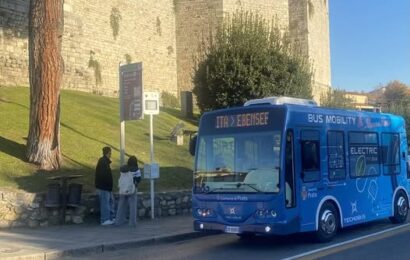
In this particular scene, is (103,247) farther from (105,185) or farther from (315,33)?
(315,33)

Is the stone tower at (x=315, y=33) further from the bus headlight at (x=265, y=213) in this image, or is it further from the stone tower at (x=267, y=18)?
the bus headlight at (x=265, y=213)

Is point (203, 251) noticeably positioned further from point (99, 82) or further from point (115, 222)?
point (99, 82)

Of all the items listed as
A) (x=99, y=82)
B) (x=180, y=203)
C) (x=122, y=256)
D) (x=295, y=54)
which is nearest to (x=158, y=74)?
(x=99, y=82)

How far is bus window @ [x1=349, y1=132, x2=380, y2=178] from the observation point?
12.5 m

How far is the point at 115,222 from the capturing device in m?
13.7

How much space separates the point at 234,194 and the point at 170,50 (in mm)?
32699

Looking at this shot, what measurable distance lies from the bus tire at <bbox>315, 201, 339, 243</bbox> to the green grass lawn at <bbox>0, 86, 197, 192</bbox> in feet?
19.5

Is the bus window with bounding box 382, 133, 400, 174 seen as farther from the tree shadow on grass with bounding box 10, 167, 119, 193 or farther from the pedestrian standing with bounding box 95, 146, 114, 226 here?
the tree shadow on grass with bounding box 10, 167, 119, 193

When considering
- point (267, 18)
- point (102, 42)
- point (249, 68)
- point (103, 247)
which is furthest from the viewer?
point (267, 18)

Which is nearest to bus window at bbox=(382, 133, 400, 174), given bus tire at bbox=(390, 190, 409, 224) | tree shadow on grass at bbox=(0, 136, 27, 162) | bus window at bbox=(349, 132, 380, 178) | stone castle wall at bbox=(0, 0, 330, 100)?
bus window at bbox=(349, 132, 380, 178)

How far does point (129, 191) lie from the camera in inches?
527

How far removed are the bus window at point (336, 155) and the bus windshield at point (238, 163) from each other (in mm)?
1717

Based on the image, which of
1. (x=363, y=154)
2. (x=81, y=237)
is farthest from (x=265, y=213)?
(x=81, y=237)

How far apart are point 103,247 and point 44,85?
19.8 feet
